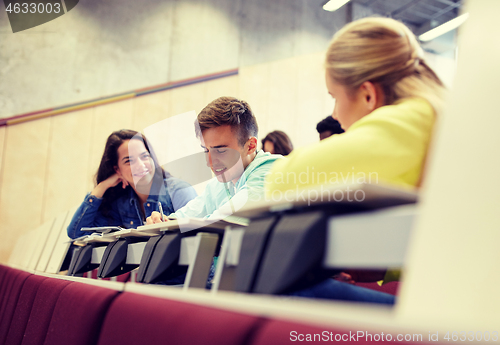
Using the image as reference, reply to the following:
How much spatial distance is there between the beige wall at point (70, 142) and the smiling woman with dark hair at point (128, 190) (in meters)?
1.00

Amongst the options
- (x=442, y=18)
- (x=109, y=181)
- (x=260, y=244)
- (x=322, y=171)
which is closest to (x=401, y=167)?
(x=322, y=171)

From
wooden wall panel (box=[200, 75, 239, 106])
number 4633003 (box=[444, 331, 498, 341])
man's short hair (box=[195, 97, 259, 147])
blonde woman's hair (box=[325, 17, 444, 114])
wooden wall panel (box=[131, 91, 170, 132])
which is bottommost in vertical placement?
number 4633003 (box=[444, 331, 498, 341])

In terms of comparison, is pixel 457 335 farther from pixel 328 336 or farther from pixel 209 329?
pixel 209 329

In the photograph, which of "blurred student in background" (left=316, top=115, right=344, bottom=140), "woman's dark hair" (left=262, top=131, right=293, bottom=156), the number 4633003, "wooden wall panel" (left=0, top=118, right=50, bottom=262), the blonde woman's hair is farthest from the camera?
"wooden wall panel" (left=0, top=118, right=50, bottom=262)

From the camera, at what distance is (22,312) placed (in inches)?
33.4

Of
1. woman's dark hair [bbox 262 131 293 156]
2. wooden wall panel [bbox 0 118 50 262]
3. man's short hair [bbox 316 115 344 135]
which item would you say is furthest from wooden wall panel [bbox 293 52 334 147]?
wooden wall panel [bbox 0 118 50 262]

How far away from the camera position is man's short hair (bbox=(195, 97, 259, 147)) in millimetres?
1255

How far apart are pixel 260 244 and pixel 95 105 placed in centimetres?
300

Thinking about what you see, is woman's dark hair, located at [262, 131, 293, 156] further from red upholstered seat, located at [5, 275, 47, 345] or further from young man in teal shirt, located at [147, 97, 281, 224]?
red upholstered seat, located at [5, 275, 47, 345]

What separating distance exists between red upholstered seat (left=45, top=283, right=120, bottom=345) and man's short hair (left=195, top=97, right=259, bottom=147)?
756mm

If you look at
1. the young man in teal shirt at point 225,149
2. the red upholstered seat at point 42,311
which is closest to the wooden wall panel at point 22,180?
the young man in teal shirt at point 225,149

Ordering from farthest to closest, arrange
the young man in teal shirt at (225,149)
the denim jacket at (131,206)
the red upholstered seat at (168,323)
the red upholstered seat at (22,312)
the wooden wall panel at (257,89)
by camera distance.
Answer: the wooden wall panel at (257,89) < the denim jacket at (131,206) < the young man in teal shirt at (225,149) < the red upholstered seat at (22,312) < the red upholstered seat at (168,323)

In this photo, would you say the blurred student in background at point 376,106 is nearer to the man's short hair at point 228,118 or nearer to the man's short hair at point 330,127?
the man's short hair at point 228,118

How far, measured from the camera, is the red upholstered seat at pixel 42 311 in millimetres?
638
